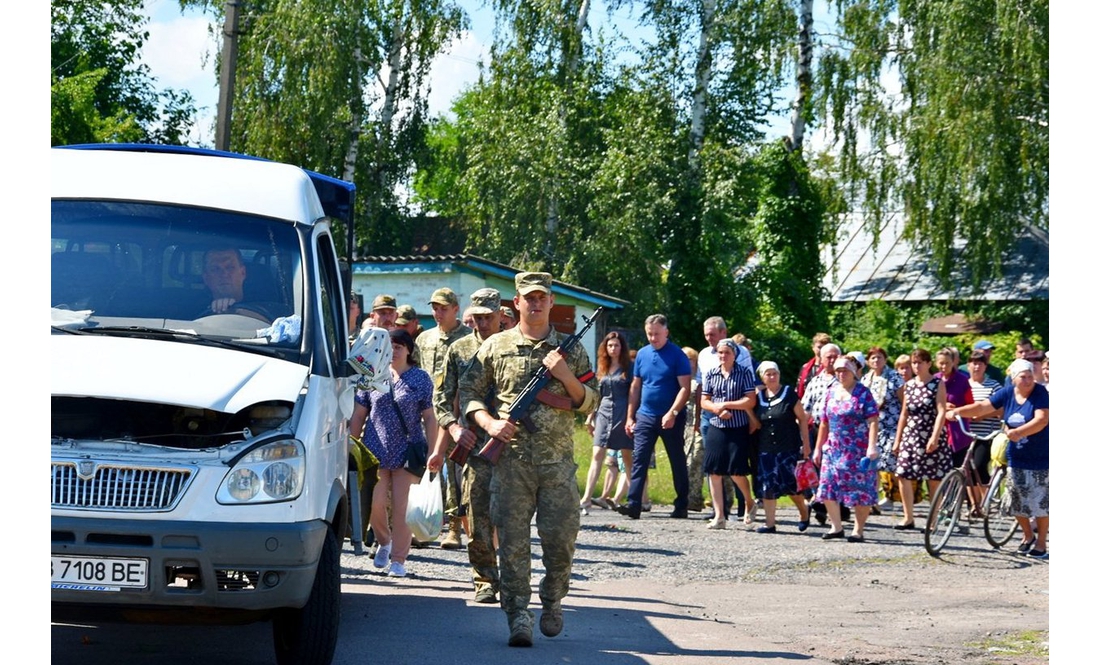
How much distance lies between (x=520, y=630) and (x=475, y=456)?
1526 millimetres

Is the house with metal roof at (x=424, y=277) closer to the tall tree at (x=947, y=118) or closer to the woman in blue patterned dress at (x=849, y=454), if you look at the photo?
the tall tree at (x=947, y=118)

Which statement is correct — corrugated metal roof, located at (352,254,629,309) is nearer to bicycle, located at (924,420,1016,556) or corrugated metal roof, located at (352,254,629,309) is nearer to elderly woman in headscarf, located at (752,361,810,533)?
elderly woman in headscarf, located at (752,361,810,533)

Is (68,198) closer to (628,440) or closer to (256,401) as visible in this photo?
(256,401)

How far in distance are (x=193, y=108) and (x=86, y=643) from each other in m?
45.2

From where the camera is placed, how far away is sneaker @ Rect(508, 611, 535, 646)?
26.6 feet

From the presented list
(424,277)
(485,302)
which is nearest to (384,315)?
(485,302)

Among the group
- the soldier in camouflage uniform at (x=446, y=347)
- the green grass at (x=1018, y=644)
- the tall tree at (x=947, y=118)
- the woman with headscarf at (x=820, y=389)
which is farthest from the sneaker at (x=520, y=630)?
the tall tree at (x=947, y=118)

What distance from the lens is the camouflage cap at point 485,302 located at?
1018 cm

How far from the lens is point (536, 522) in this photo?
8.23 m

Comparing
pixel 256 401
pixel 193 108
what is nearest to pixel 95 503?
pixel 256 401

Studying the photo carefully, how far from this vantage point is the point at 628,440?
53.6ft

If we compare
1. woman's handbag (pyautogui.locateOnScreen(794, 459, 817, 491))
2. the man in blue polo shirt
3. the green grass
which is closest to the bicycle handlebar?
woman's handbag (pyautogui.locateOnScreen(794, 459, 817, 491))

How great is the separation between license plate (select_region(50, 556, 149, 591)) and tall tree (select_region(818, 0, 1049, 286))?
29432 mm

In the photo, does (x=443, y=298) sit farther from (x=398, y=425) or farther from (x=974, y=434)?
(x=974, y=434)
